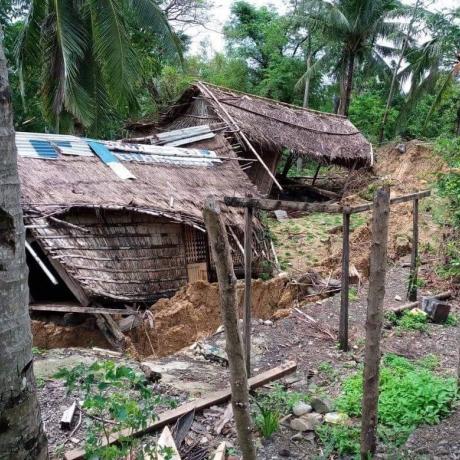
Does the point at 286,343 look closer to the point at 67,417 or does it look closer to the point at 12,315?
the point at 67,417

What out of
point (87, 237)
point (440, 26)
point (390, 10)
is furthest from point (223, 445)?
point (390, 10)

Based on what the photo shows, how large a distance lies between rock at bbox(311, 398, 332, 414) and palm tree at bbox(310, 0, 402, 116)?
18426mm

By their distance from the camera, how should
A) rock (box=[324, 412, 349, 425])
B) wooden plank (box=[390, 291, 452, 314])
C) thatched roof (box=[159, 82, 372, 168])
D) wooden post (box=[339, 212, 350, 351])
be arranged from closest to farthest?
rock (box=[324, 412, 349, 425]), wooden post (box=[339, 212, 350, 351]), wooden plank (box=[390, 291, 452, 314]), thatched roof (box=[159, 82, 372, 168])

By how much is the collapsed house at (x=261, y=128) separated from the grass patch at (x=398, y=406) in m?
9.26

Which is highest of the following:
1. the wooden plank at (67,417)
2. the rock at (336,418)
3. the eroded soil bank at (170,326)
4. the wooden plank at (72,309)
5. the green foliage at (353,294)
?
the wooden plank at (67,417)

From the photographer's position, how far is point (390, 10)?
19797mm

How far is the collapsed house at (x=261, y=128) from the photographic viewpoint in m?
13.4

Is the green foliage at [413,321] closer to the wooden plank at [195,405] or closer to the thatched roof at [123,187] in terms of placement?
the wooden plank at [195,405]

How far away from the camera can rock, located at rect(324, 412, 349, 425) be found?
3.43 metres

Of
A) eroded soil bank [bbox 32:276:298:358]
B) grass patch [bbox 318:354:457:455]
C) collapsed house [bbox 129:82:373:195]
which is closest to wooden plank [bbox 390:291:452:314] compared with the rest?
eroded soil bank [bbox 32:276:298:358]

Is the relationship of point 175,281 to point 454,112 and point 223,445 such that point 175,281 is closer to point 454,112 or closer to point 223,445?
point 223,445

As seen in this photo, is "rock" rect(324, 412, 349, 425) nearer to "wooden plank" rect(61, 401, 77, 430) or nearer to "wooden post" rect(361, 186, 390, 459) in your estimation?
"wooden post" rect(361, 186, 390, 459)

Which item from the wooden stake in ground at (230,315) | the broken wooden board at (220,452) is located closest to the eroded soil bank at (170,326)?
the broken wooden board at (220,452)

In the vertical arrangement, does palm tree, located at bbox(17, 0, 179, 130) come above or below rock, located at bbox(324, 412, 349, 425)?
above
